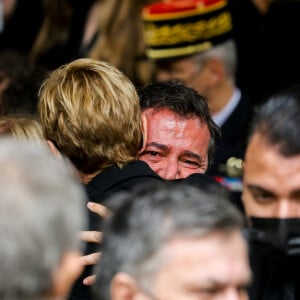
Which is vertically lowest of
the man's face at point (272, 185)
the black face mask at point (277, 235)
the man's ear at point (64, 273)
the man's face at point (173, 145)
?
the man's face at point (173, 145)

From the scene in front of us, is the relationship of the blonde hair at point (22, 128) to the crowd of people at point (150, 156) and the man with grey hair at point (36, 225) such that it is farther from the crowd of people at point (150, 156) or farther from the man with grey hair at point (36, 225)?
the man with grey hair at point (36, 225)

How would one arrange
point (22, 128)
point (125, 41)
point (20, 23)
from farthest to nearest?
point (20, 23) < point (125, 41) < point (22, 128)

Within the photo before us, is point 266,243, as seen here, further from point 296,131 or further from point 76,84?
point 76,84

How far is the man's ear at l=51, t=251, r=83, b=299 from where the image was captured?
2604mm

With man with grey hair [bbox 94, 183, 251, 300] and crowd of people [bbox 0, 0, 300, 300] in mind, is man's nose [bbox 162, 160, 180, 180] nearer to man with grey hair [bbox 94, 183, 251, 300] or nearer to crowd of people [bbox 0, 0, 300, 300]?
crowd of people [bbox 0, 0, 300, 300]

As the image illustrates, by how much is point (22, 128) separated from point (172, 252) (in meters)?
1.50

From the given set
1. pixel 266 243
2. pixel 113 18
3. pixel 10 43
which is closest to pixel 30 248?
pixel 266 243

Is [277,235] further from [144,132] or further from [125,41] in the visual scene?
[125,41]

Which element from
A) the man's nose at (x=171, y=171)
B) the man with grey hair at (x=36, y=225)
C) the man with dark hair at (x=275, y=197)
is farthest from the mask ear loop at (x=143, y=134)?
the man with grey hair at (x=36, y=225)

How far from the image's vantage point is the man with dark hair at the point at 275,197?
11.2 ft

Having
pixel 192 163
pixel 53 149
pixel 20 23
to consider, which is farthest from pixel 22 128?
pixel 20 23

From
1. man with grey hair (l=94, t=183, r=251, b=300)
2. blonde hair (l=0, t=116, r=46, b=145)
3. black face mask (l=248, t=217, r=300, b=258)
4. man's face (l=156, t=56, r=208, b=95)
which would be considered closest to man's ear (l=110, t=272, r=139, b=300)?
man with grey hair (l=94, t=183, r=251, b=300)

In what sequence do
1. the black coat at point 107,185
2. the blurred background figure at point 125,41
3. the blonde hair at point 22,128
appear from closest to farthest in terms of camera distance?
the black coat at point 107,185
the blonde hair at point 22,128
the blurred background figure at point 125,41

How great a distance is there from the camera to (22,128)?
4160mm
